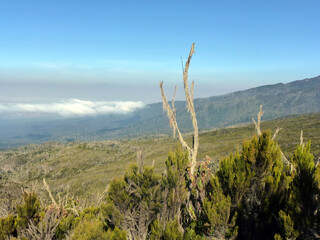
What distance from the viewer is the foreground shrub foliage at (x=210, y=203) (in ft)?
30.3

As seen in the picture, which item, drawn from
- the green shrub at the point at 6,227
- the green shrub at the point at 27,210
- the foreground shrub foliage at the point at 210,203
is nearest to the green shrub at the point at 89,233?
the foreground shrub foliage at the point at 210,203

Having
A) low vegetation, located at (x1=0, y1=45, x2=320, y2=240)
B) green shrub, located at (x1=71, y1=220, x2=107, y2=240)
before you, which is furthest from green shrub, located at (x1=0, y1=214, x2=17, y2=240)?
green shrub, located at (x1=71, y1=220, x2=107, y2=240)

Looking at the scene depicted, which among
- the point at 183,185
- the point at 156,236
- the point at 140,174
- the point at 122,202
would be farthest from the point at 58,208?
the point at 183,185

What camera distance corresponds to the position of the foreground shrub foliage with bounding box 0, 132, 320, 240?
364 inches

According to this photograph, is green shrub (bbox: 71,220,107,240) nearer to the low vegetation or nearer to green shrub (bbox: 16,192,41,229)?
the low vegetation

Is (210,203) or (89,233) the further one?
(210,203)

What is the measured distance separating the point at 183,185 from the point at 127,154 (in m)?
135

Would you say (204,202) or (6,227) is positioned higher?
(204,202)

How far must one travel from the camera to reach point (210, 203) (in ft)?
35.5

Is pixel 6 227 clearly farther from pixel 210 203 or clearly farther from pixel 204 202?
pixel 210 203

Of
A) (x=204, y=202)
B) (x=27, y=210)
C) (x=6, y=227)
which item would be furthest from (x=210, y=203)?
(x=6, y=227)

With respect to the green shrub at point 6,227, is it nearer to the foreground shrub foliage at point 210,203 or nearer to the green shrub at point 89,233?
the foreground shrub foliage at point 210,203

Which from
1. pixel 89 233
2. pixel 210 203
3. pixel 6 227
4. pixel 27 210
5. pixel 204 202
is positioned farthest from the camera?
pixel 27 210

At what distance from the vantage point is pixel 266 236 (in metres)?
11.1
